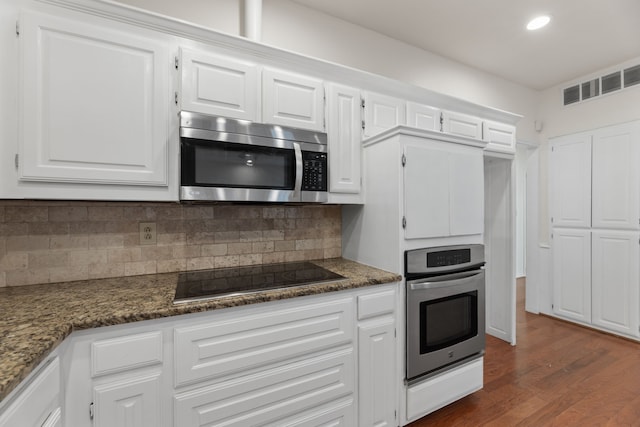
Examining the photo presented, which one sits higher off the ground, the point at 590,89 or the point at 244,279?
the point at 590,89

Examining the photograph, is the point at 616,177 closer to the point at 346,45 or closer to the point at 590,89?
the point at 590,89

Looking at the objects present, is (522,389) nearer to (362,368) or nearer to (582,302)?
(362,368)

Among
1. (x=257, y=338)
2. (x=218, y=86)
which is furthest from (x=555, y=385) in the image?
(x=218, y=86)

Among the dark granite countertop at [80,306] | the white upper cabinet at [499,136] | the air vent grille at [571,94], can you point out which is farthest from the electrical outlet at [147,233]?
the air vent grille at [571,94]

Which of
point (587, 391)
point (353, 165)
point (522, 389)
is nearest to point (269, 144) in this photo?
point (353, 165)

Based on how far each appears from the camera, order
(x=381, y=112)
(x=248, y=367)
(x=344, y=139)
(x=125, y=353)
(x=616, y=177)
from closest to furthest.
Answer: (x=125, y=353)
(x=248, y=367)
(x=344, y=139)
(x=381, y=112)
(x=616, y=177)

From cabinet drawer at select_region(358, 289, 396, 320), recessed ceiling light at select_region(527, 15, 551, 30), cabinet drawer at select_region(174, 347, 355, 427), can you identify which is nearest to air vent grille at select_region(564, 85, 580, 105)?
recessed ceiling light at select_region(527, 15, 551, 30)

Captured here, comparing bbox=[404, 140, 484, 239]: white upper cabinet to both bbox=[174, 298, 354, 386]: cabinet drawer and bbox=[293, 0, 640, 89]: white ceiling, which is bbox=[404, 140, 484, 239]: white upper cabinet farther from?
bbox=[293, 0, 640, 89]: white ceiling

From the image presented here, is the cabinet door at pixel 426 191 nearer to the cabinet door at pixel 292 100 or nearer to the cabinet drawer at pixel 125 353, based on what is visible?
the cabinet door at pixel 292 100

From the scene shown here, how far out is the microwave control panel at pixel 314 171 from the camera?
1.81 m

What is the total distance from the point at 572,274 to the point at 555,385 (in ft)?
5.74

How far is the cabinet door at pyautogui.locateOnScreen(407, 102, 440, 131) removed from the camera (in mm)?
2277

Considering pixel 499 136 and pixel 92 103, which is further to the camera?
pixel 499 136

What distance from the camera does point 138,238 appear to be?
1.75 meters
